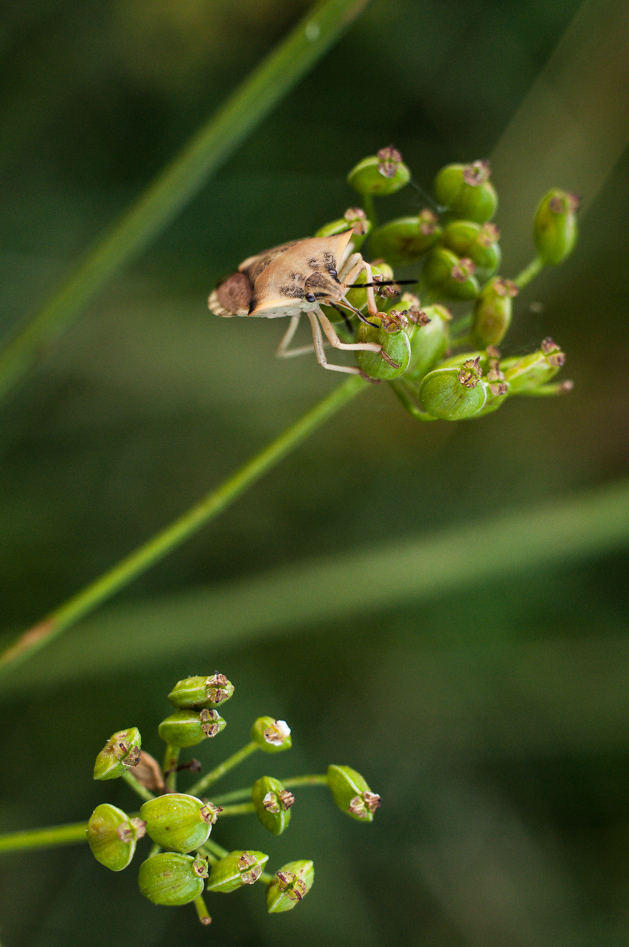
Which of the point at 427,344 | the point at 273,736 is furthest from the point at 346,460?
the point at 273,736

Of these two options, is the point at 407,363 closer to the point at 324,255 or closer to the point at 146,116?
the point at 324,255

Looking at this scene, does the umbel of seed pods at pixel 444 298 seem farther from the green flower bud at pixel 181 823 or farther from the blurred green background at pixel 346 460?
the blurred green background at pixel 346 460

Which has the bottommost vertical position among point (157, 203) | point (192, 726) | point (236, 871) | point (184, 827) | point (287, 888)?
point (287, 888)

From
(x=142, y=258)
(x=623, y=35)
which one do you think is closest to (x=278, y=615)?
(x=142, y=258)

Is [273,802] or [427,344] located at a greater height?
[427,344]

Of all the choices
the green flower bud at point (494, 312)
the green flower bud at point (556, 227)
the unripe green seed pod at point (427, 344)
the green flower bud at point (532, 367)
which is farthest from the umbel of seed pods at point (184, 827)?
the green flower bud at point (556, 227)

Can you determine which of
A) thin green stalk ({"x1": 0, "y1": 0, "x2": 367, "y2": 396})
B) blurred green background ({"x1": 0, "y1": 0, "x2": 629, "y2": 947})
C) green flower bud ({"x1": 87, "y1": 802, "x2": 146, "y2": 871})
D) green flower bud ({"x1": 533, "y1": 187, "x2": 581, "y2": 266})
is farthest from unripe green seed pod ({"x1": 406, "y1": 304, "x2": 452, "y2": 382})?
blurred green background ({"x1": 0, "y1": 0, "x2": 629, "y2": 947})

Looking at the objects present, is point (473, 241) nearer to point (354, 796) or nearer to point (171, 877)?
point (354, 796)

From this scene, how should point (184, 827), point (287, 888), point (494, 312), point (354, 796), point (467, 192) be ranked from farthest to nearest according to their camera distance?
point (467, 192), point (494, 312), point (354, 796), point (287, 888), point (184, 827)
